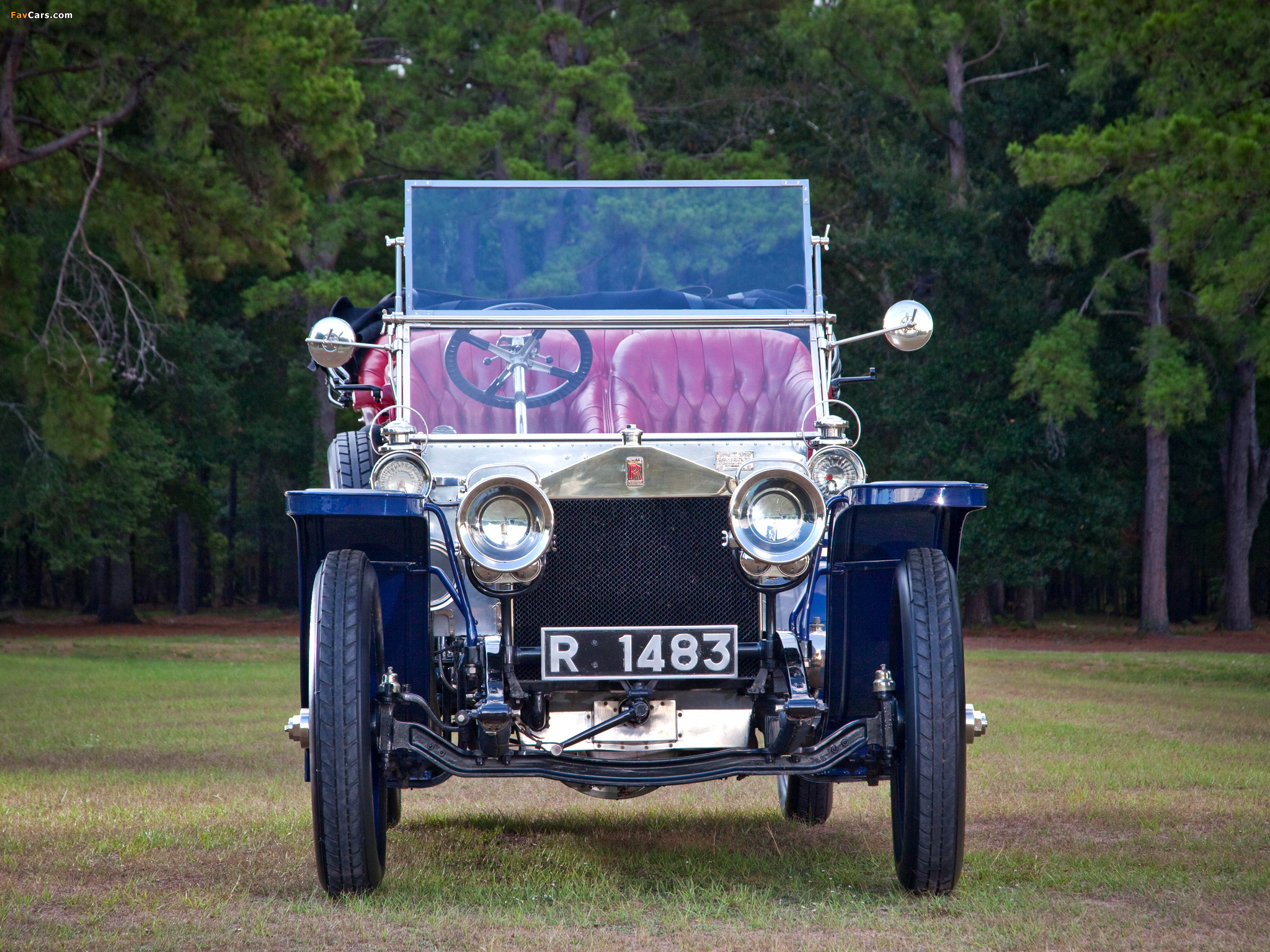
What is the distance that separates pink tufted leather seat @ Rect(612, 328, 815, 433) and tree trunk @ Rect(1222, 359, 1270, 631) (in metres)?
25.0

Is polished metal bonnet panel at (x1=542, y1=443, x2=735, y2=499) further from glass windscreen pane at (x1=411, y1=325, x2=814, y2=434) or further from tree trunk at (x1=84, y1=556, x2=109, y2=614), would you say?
tree trunk at (x1=84, y1=556, x2=109, y2=614)

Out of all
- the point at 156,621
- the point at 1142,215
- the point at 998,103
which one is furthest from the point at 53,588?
the point at 1142,215

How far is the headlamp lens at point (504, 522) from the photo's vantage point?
488 centimetres

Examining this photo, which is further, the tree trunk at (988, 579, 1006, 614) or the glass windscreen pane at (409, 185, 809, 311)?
the tree trunk at (988, 579, 1006, 614)

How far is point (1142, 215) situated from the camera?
23.0 m

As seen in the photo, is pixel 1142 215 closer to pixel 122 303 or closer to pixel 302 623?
pixel 122 303

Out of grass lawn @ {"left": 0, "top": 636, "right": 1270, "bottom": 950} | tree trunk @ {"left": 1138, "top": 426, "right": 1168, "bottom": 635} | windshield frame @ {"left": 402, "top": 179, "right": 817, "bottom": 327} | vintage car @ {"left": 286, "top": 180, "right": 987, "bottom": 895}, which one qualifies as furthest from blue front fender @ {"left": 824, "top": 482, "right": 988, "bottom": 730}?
tree trunk @ {"left": 1138, "top": 426, "right": 1168, "bottom": 635}

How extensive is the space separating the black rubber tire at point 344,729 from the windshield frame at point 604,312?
1.85 m

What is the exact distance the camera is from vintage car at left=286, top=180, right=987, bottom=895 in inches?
179

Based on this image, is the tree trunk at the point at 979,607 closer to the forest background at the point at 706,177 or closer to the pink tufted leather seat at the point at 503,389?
the forest background at the point at 706,177

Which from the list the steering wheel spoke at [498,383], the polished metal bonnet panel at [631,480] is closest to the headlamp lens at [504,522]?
the polished metal bonnet panel at [631,480]

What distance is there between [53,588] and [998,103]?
3967 centimetres

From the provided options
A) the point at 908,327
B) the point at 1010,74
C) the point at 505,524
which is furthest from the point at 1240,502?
the point at 505,524

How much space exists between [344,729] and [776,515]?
165 cm
